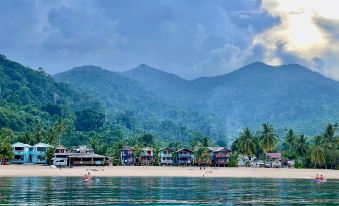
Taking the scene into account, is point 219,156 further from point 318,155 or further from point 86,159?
point 86,159

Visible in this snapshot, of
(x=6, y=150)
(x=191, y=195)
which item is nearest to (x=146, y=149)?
(x=6, y=150)

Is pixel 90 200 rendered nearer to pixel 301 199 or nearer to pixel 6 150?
pixel 301 199

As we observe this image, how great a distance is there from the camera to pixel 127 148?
137 meters

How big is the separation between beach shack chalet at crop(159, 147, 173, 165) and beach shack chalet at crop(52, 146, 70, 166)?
2639cm

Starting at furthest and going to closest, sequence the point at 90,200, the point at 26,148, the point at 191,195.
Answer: the point at 26,148
the point at 191,195
the point at 90,200

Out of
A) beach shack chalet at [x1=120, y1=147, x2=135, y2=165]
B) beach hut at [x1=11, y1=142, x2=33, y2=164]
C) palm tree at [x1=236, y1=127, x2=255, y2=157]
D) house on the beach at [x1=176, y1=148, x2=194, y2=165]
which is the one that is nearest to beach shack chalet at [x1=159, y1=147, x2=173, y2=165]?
house on the beach at [x1=176, y1=148, x2=194, y2=165]

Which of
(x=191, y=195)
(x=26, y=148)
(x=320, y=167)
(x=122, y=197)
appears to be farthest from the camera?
(x=26, y=148)

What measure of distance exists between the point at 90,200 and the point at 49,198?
3886 millimetres

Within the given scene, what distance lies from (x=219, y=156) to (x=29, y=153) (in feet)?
160

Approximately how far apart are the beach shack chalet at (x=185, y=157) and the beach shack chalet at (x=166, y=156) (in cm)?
224

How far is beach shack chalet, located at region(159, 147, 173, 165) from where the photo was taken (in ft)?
455

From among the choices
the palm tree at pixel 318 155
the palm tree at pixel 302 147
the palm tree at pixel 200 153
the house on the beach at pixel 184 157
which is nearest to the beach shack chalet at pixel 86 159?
the house on the beach at pixel 184 157

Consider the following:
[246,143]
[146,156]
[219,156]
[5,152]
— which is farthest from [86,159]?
[246,143]

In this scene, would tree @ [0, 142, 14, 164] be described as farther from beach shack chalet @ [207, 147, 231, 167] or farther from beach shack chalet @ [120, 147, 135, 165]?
beach shack chalet @ [207, 147, 231, 167]
